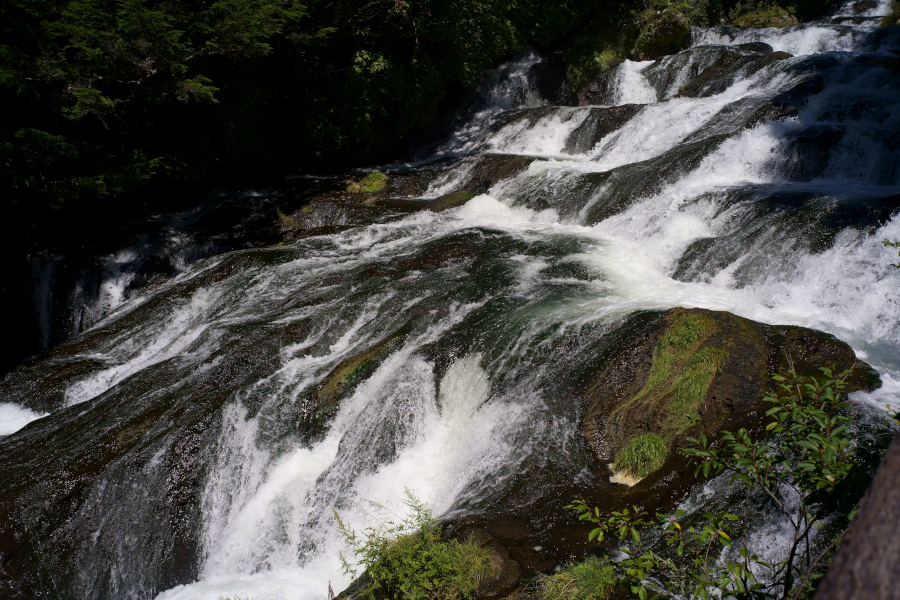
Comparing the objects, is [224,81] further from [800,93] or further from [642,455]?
[800,93]

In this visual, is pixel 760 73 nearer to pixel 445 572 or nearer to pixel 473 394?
pixel 473 394

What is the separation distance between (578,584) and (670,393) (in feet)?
6.69

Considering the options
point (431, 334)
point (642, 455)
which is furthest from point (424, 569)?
point (431, 334)

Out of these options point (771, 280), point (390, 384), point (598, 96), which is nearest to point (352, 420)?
point (390, 384)

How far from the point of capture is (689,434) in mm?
4371

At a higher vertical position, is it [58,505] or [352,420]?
[58,505]

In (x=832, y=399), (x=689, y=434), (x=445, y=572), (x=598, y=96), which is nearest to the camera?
(x=832, y=399)

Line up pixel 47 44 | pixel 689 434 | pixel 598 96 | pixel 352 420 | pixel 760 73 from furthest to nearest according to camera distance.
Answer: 1. pixel 598 96
2. pixel 760 73
3. pixel 47 44
4. pixel 352 420
5. pixel 689 434

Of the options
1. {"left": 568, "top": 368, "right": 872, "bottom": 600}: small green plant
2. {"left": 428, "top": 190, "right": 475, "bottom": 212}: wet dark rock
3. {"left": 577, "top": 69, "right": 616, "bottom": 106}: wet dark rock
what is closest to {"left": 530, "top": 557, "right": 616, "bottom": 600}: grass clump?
{"left": 568, "top": 368, "right": 872, "bottom": 600}: small green plant

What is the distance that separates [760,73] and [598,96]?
4109mm

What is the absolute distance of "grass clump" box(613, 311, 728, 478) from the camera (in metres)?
4.36

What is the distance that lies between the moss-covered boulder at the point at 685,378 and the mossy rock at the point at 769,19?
14.4 meters

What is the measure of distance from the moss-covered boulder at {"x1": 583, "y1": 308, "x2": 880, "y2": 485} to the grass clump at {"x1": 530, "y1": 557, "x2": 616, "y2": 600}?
1107 mm

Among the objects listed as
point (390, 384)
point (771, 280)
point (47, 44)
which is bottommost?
point (771, 280)
